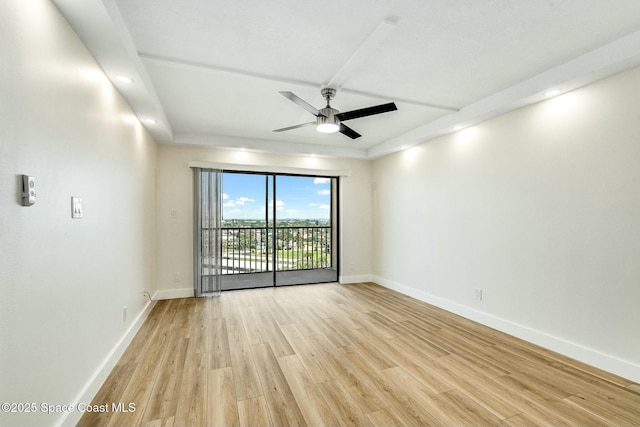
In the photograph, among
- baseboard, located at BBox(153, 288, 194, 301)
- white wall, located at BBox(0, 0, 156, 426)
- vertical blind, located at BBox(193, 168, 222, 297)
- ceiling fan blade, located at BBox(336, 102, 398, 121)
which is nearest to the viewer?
white wall, located at BBox(0, 0, 156, 426)

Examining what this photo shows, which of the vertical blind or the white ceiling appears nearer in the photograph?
the white ceiling

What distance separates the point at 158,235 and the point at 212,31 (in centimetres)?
330

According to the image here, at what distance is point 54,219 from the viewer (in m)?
1.50

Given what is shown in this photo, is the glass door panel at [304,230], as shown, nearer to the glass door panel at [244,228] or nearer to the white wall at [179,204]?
the glass door panel at [244,228]

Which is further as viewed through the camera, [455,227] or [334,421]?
[455,227]

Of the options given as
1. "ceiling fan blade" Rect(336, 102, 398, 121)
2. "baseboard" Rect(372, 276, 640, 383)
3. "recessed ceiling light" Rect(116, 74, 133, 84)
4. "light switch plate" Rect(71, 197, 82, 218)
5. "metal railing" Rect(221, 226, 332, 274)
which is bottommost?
"baseboard" Rect(372, 276, 640, 383)

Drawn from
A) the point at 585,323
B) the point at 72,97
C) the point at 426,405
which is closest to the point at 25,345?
the point at 72,97

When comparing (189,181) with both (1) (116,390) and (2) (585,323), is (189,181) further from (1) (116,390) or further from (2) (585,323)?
(2) (585,323)

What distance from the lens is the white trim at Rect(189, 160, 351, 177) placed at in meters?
4.50

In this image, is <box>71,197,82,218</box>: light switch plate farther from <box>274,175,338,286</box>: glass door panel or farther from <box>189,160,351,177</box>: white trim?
<box>274,175,338,286</box>: glass door panel

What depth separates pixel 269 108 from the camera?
3.31 m

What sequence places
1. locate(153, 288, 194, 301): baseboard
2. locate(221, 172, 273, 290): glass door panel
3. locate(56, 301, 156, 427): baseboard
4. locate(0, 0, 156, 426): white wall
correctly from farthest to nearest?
locate(221, 172, 273, 290): glass door panel < locate(153, 288, 194, 301): baseboard < locate(56, 301, 156, 427): baseboard < locate(0, 0, 156, 426): white wall

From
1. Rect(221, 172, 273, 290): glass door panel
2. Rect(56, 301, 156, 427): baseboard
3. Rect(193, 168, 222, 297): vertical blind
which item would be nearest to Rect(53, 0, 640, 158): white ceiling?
Rect(193, 168, 222, 297): vertical blind

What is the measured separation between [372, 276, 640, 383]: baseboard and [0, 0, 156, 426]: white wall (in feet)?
12.1
